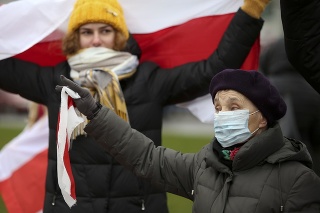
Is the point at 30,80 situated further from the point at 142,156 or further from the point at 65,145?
the point at 142,156

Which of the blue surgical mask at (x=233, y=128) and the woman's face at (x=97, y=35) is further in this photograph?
the woman's face at (x=97, y=35)

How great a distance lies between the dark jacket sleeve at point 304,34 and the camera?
3633 millimetres

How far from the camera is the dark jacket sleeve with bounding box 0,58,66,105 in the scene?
16.4 ft

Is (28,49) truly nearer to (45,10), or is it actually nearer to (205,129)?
(45,10)

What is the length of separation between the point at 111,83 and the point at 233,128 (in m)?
1.33

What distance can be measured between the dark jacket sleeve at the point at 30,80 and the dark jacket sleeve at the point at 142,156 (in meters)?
1.04

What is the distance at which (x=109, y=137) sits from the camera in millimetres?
4012

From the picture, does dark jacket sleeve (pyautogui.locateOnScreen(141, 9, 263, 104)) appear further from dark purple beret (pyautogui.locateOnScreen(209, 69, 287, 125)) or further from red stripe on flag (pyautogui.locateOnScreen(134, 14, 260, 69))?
dark purple beret (pyautogui.locateOnScreen(209, 69, 287, 125))

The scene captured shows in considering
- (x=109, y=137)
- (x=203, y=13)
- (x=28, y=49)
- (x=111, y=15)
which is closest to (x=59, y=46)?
(x=28, y=49)

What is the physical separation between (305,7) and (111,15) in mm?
1663

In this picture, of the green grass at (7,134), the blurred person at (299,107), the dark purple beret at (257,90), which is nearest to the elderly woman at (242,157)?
the dark purple beret at (257,90)

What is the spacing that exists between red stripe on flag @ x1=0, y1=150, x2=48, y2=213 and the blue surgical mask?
96.2 inches

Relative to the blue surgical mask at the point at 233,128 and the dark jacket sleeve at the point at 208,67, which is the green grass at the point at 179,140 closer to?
the dark jacket sleeve at the point at 208,67

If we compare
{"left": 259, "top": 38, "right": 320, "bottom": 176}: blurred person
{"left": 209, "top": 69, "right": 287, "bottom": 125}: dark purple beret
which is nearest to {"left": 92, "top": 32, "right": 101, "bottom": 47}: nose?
{"left": 209, "top": 69, "right": 287, "bottom": 125}: dark purple beret
